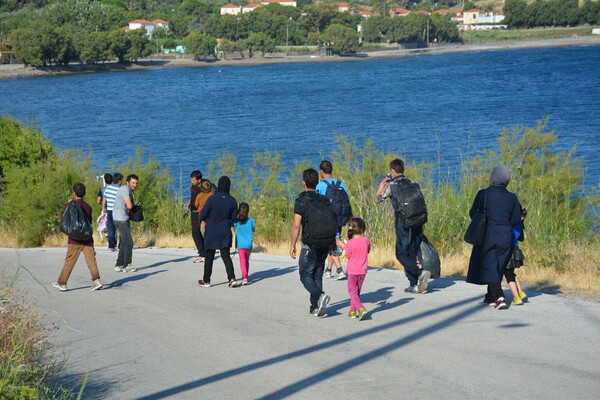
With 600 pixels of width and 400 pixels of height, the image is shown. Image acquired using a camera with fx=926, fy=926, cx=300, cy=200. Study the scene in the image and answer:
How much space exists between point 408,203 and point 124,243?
555cm

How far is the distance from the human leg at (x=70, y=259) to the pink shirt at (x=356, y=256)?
448 centimetres

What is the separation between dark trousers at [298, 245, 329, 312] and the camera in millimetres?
10305

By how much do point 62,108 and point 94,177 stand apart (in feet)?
232

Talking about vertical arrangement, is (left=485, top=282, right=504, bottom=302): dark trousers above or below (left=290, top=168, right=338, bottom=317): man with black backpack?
below

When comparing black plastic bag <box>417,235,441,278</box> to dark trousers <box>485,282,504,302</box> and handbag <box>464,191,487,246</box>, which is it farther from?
handbag <box>464,191,487,246</box>

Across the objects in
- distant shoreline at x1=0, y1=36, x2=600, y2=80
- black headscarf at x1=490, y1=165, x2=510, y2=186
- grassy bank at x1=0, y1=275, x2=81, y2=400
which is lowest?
distant shoreline at x1=0, y1=36, x2=600, y2=80

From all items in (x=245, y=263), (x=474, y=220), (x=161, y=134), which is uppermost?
(x=474, y=220)

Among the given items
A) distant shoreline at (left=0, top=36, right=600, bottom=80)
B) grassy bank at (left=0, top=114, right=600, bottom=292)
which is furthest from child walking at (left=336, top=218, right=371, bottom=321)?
distant shoreline at (left=0, top=36, right=600, bottom=80)

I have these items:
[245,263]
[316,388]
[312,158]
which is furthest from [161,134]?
[316,388]

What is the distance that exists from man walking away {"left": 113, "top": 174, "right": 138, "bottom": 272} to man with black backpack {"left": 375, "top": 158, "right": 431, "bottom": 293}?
4.89 meters

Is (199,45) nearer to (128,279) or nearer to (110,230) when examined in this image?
(110,230)

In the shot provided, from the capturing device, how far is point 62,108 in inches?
3652

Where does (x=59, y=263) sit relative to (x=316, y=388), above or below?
below

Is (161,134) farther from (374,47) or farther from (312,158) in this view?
(374,47)
